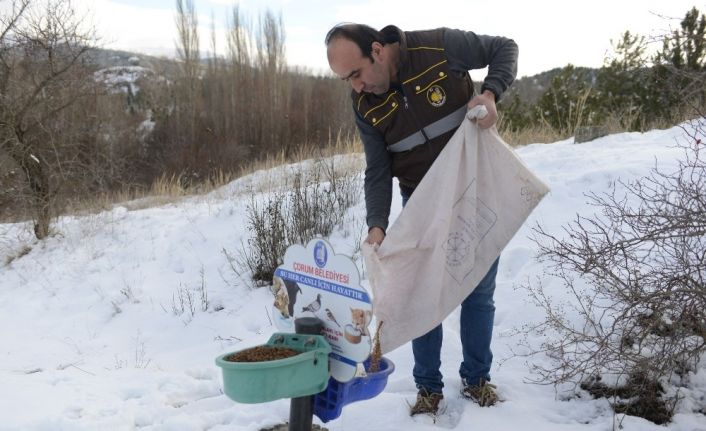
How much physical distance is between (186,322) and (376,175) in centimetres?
347

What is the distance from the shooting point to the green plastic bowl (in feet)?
5.78

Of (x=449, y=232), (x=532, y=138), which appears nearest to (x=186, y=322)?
(x=449, y=232)

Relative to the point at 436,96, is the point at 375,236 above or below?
below

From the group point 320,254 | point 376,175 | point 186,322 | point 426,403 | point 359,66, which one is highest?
point 359,66

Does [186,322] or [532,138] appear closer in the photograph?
[186,322]

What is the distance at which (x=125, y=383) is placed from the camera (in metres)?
3.56

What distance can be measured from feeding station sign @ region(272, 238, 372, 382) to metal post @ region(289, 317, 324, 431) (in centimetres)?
4

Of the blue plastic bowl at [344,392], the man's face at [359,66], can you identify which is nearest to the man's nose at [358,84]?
the man's face at [359,66]

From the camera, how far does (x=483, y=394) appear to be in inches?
103

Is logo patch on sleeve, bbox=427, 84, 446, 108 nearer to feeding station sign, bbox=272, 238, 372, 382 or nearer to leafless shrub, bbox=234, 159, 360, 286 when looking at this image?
feeding station sign, bbox=272, 238, 372, 382

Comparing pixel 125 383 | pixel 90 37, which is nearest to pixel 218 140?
pixel 90 37

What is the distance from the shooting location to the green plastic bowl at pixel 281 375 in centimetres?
176

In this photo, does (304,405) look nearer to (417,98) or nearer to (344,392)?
(344,392)

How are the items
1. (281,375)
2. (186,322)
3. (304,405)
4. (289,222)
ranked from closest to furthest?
(281,375), (304,405), (186,322), (289,222)
